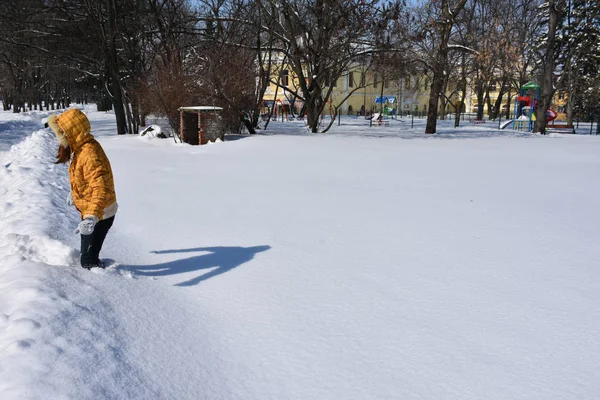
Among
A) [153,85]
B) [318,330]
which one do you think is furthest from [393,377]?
[153,85]

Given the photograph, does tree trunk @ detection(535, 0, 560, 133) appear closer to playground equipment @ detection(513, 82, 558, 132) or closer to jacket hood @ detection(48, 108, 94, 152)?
playground equipment @ detection(513, 82, 558, 132)

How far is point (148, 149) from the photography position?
14.4m

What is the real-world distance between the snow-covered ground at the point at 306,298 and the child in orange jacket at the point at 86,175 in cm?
29

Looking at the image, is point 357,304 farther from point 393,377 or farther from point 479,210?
point 479,210

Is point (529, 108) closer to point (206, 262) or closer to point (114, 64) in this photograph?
point (114, 64)

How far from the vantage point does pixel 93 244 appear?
12.3ft

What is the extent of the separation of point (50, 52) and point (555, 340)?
22.9 m

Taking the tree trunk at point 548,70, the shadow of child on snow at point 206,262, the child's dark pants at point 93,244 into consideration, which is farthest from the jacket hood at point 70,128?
the tree trunk at point 548,70

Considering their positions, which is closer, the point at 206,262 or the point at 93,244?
the point at 93,244

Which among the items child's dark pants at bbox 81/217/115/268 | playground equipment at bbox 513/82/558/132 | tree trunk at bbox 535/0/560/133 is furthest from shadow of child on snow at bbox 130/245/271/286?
playground equipment at bbox 513/82/558/132

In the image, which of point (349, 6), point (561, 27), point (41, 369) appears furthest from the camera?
point (561, 27)

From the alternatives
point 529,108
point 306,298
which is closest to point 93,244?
point 306,298

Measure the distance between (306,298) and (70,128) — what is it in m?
2.22

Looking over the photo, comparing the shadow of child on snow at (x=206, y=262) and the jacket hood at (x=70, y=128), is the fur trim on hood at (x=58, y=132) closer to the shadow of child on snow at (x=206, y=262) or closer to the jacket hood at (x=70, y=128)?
the jacket hood at (x=70, y=128)
